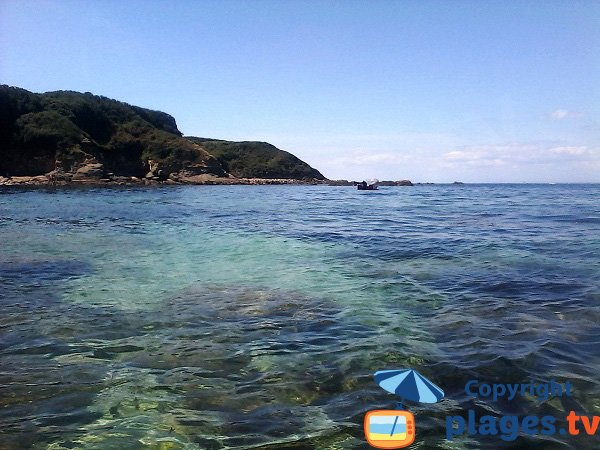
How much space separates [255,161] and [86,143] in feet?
282

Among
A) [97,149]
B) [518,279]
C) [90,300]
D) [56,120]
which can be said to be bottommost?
[90,300]

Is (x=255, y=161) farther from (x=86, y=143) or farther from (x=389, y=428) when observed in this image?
(x=389, y=428)

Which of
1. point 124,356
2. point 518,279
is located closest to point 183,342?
point 124,356

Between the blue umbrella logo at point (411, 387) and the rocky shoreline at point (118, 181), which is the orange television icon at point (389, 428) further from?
the rocky shoreline at point (118, 181)

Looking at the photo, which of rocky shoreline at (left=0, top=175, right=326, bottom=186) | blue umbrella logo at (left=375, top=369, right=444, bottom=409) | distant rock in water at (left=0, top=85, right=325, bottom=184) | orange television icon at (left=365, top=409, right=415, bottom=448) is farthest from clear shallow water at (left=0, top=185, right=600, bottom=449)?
distant rock in water at (left=0, top=85, right=325, bottom=184)

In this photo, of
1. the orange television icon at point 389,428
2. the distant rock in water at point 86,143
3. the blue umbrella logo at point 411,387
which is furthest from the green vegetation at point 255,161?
the orange television icon at point 389,428

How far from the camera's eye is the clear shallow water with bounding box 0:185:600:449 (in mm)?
5383

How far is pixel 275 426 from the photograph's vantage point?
532 cm

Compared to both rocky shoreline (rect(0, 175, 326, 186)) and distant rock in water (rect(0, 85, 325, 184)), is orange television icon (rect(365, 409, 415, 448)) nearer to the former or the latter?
rocky shoreline (rect(0, 175, 326, 186))

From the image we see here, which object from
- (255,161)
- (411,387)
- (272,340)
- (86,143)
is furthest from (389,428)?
(255,161)

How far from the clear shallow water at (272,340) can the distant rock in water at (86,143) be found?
92225 millimetres

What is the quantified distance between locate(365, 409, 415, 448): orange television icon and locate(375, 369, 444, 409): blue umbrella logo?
10.6 inches

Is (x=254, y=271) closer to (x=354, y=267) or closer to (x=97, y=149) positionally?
(x=354, y=267)

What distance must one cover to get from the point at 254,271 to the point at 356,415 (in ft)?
31.8
